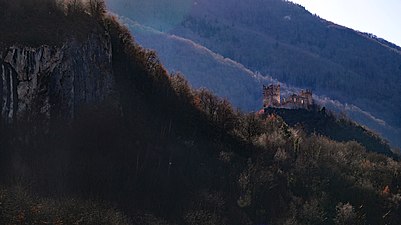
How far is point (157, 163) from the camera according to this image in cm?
4556

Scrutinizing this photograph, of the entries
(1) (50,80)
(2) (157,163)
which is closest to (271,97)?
(2) (157,163)

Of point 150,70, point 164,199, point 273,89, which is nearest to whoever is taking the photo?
point 164,199

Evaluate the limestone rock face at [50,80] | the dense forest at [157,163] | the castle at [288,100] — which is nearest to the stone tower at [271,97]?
the castle at [288,100]

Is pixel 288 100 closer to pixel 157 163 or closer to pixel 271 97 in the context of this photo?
pixel 271 97

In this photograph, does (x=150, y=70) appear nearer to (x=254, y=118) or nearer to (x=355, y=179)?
(x=254, y=118)

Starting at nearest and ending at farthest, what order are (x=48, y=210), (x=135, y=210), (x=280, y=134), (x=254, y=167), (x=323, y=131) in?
(x=48, y=210) → (x=135, y=210) → (x=254, y=167) → (x=280, y=134) → (x=323, y=131)

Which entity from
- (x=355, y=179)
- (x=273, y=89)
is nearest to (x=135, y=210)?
(x=355, y=179)

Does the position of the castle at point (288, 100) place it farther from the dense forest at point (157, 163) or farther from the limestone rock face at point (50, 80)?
the limestone rock face at point (50, 80)

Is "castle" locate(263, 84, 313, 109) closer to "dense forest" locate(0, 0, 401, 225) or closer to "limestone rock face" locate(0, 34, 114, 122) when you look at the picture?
"dense forest" locate(0, 0, 401, 225)

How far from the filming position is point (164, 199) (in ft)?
139

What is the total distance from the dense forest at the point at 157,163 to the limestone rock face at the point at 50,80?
0.63 m

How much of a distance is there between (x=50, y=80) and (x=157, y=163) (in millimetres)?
10525

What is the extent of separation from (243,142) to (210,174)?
969 cm

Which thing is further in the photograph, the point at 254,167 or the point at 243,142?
the point at 243,142
